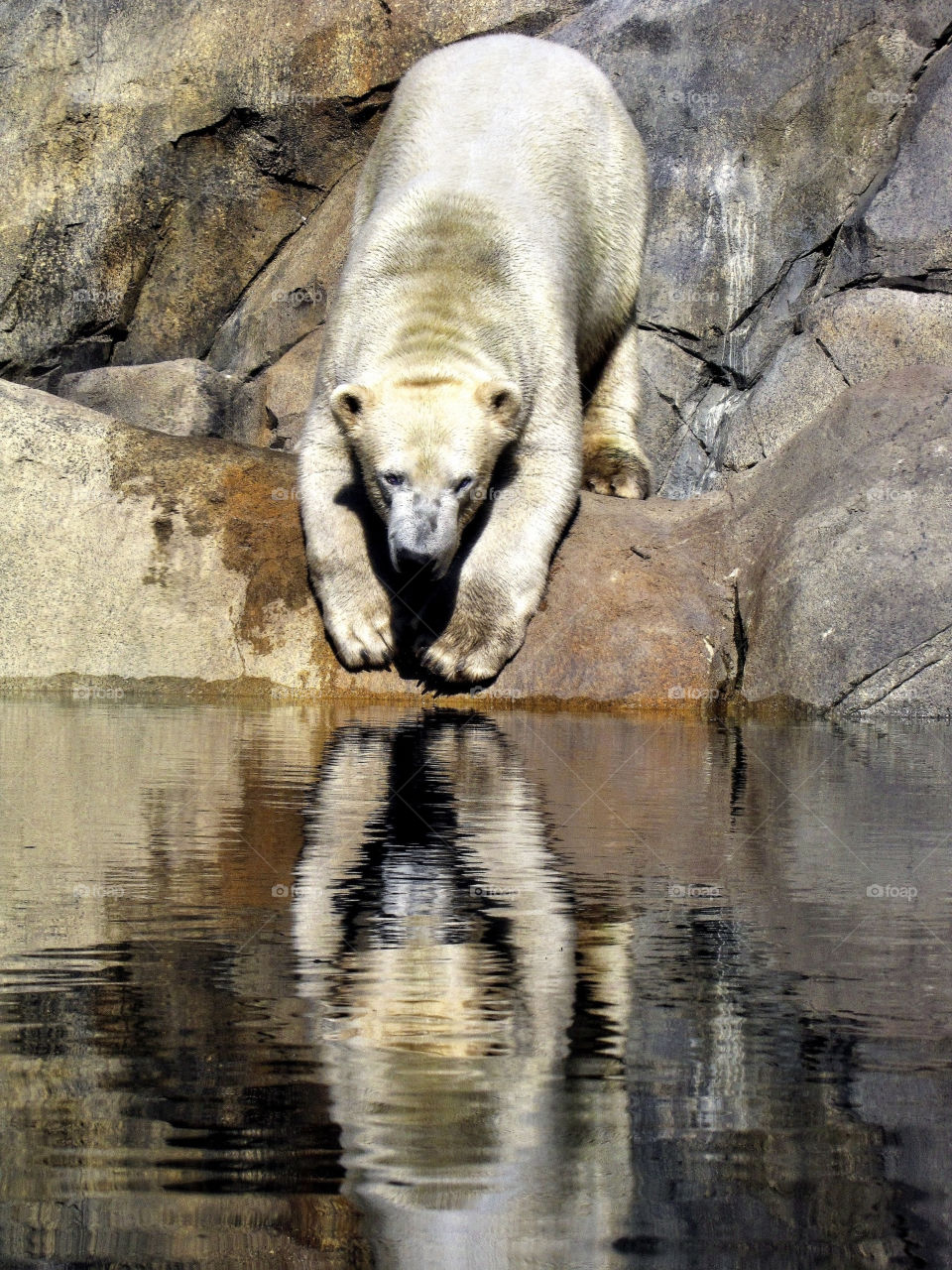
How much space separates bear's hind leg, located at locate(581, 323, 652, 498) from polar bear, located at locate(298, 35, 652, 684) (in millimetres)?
796

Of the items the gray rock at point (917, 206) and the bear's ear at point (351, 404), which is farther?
the gray rock at point (917, 206)

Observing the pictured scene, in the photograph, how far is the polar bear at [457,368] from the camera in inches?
245

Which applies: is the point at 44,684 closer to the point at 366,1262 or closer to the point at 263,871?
the point at 263,871

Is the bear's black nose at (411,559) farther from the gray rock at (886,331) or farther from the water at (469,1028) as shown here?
the gray rock at (886,331)

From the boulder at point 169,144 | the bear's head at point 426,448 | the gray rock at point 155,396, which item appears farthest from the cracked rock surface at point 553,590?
the boulder at point 169,144

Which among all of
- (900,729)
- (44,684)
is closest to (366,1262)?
(900,729)

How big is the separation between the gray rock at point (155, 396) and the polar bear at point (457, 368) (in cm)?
517

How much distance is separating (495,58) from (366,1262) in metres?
7.38

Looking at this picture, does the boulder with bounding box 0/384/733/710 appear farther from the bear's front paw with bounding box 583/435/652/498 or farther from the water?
the water

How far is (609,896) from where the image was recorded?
3172 millimetres

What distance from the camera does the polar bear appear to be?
6219 millimetres

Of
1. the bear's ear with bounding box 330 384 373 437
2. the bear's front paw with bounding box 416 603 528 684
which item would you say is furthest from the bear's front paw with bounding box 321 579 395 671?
the bear's ear with bounding box 330 384 373 437

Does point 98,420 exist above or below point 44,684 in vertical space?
above

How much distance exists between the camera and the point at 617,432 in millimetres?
8789
